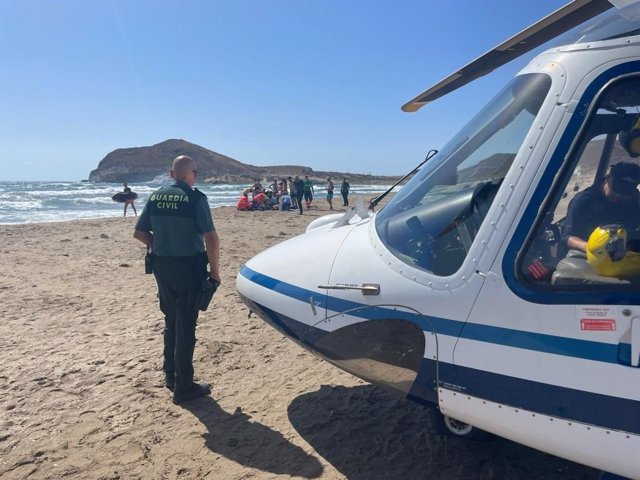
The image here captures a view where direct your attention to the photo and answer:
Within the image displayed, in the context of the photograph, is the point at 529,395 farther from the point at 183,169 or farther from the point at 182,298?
the point at 183,169

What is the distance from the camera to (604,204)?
7.83 feet

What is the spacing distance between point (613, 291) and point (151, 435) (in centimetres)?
324

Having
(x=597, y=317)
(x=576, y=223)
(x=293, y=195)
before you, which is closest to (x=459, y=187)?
(x=576, y=223)

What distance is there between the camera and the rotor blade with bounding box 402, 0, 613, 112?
2664 millimetres

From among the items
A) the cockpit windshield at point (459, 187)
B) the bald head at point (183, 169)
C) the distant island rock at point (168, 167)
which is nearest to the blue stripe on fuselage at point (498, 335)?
the cockpit windshield at point (459, 187)

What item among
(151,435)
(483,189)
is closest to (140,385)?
(151,435)

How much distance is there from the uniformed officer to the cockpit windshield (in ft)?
5.32

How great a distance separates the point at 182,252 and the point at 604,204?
3.04 meters

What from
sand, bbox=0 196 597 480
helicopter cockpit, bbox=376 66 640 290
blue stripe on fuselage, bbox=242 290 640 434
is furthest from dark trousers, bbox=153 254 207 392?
blue stripe on fuselage, bbox=242 290 640 434

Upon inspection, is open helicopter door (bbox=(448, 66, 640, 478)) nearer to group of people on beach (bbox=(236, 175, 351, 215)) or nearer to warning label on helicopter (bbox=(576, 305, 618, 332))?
warning label on helicopter (bbox=(576, 305, 618, 332))

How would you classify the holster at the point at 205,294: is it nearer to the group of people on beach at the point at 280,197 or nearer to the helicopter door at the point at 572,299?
the helicopter door at the point at 572,299

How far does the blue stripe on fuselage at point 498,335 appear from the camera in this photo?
201cm

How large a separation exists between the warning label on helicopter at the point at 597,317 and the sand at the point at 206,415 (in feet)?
4.83

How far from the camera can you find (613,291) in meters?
2.01
